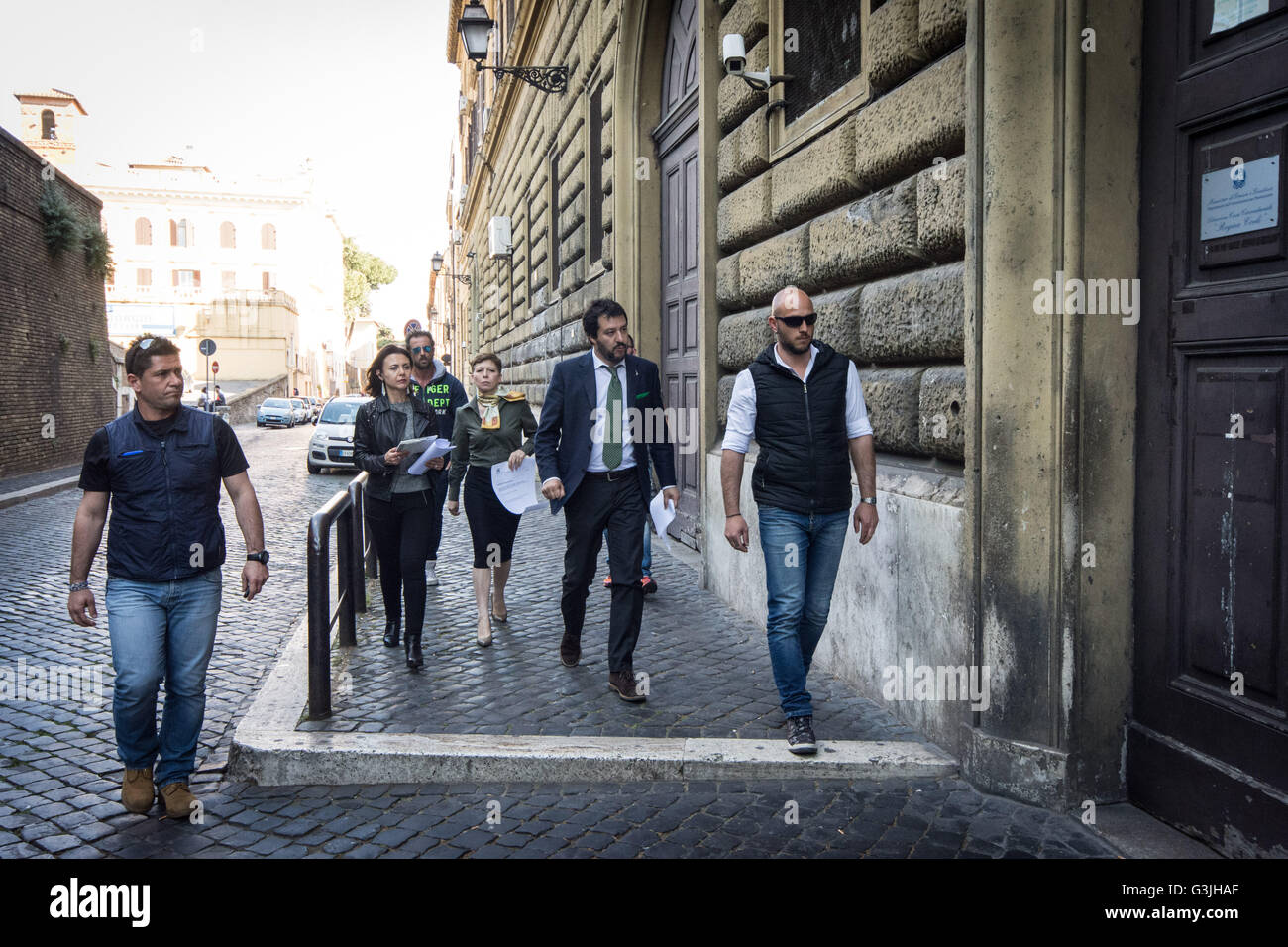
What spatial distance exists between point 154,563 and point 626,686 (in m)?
2.09

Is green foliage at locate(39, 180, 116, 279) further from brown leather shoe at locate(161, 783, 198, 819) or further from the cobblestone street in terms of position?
brown leather shoe at locate(161, 783, 198, 819)

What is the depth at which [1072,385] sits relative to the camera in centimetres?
365

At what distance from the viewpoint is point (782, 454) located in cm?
430

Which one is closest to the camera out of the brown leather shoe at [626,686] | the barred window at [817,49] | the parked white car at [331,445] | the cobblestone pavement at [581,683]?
the cobblestone pavement at [581,683]

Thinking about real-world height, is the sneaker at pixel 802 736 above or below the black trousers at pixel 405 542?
below

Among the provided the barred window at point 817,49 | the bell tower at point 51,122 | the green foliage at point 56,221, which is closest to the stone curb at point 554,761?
the barred window at point 817,49

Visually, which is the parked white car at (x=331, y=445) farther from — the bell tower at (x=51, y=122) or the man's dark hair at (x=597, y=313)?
the bell tower at (x=51, y=122)

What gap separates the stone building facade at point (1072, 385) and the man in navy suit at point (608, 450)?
1049mm

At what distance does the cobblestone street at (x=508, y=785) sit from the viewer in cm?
351

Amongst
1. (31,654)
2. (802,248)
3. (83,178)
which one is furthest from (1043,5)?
→ (83,178)

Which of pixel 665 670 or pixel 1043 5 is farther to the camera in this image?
pixel 665 670

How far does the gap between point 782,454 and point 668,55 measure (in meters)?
6.03
